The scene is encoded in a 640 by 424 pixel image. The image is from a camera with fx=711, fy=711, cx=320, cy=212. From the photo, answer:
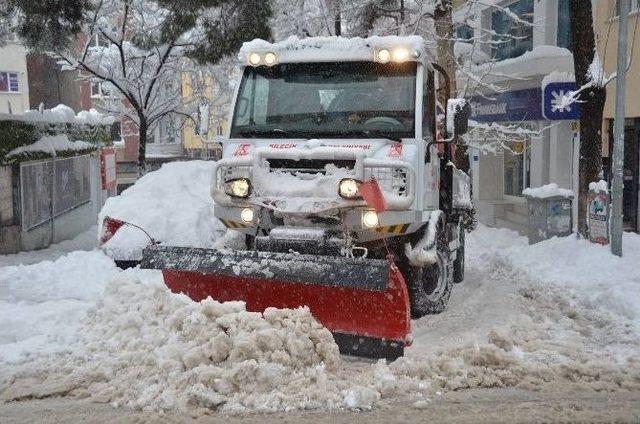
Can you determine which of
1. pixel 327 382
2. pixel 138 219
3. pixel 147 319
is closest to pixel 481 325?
pixel 327 382

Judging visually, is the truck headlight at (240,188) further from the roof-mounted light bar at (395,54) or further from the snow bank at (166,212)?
the snow bank at (166,212)

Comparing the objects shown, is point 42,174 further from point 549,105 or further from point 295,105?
point 549,105

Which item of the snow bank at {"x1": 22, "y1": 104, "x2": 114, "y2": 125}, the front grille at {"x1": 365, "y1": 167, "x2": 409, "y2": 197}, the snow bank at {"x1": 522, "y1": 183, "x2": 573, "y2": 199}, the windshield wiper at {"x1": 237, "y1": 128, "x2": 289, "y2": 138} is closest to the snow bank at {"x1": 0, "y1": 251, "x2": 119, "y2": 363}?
the windshield wiper at {"x1": 237, "y1": 128, "x2": 289, "y2": 138}

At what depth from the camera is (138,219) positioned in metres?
9.91

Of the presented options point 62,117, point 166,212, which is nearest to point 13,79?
point 62,117

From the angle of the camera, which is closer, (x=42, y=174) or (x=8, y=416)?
(x=8, y=416)

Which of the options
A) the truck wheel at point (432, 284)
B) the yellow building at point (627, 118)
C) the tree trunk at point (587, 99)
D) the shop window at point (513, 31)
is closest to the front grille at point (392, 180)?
the truck wheel at point (432, 284)

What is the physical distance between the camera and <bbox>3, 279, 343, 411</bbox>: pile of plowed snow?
15.9ft

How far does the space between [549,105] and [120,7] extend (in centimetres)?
1273

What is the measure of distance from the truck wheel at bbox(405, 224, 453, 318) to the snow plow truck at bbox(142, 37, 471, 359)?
2cm

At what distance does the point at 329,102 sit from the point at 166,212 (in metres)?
4.11

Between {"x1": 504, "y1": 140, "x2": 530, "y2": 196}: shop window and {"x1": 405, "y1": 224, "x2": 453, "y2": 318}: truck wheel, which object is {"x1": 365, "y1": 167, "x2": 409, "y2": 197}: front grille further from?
{"x1": 504, "y1": 140, "x2": 530, "y2": 196}: shop window

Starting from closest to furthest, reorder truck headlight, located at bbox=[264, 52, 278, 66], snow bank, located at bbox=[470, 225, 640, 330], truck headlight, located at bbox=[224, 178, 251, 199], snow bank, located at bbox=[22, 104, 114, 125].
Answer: truck headlight, located at bbox=[224, 178, 251, 199] < truck headlight, located at bbox=[264, 52, 278, 66] < snow bank, located at bbox=[470, 225, 640, 330] < snow bank, located at bbox=[22, 104, 114, 125]

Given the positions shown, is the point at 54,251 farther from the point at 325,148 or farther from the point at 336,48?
the point at 325,148
